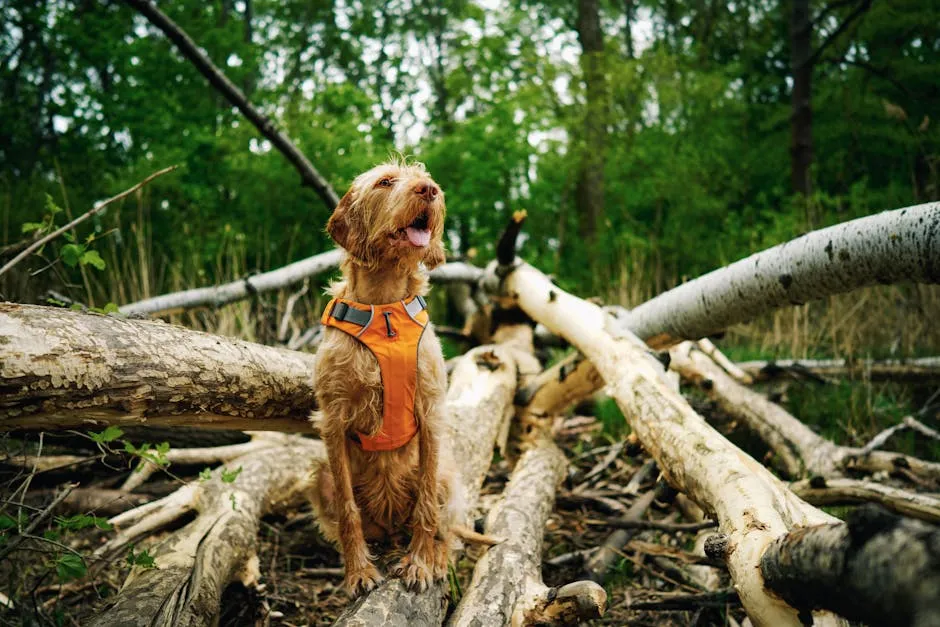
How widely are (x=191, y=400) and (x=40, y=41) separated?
1743 centimetres

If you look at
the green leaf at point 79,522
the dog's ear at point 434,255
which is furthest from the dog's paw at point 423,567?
the dog's ear at point 434,255

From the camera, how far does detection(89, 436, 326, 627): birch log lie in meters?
2.13

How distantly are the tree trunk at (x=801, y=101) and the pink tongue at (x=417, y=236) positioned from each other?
29.4ft

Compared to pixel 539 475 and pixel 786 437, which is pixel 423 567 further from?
pixel 786 437

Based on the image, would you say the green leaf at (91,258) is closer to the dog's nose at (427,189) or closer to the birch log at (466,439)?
the dog's nose at (427,189)

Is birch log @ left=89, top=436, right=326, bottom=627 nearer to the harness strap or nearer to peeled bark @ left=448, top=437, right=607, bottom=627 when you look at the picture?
the harness strap

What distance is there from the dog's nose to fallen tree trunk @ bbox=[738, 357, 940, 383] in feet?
12.2

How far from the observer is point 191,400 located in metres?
Result: 2.24

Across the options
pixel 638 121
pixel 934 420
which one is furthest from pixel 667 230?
pixel 934 420

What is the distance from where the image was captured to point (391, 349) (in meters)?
2.49

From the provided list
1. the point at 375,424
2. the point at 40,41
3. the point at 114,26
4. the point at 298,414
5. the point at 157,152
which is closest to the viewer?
the point at 375,424

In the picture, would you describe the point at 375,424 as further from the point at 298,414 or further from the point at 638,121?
the point at 638,121

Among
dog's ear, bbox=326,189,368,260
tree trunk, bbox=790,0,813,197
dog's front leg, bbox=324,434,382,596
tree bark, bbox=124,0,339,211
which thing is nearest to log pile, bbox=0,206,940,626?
dog's front leg, bbox=324,434,382,596

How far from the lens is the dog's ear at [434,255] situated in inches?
104
